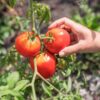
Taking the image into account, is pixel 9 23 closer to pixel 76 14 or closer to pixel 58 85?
pixel 76 14

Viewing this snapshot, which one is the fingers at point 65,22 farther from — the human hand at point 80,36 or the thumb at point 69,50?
the thumb at point 69,50

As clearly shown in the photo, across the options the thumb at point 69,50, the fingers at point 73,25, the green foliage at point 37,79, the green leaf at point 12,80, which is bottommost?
the green foliage at point 37,79

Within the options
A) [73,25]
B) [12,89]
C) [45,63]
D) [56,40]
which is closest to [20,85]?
[12,89]

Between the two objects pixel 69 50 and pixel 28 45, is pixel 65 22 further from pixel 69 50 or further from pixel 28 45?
pixel 28 45

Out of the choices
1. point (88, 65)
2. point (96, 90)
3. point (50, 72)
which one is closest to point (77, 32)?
point (50, 72)

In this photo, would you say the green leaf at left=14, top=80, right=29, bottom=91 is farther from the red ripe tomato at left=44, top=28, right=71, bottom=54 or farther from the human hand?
the human hand

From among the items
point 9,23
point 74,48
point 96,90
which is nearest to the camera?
point 74,48

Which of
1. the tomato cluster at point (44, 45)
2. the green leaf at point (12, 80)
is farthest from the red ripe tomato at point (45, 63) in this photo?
the green leaf at point (12, 80)
